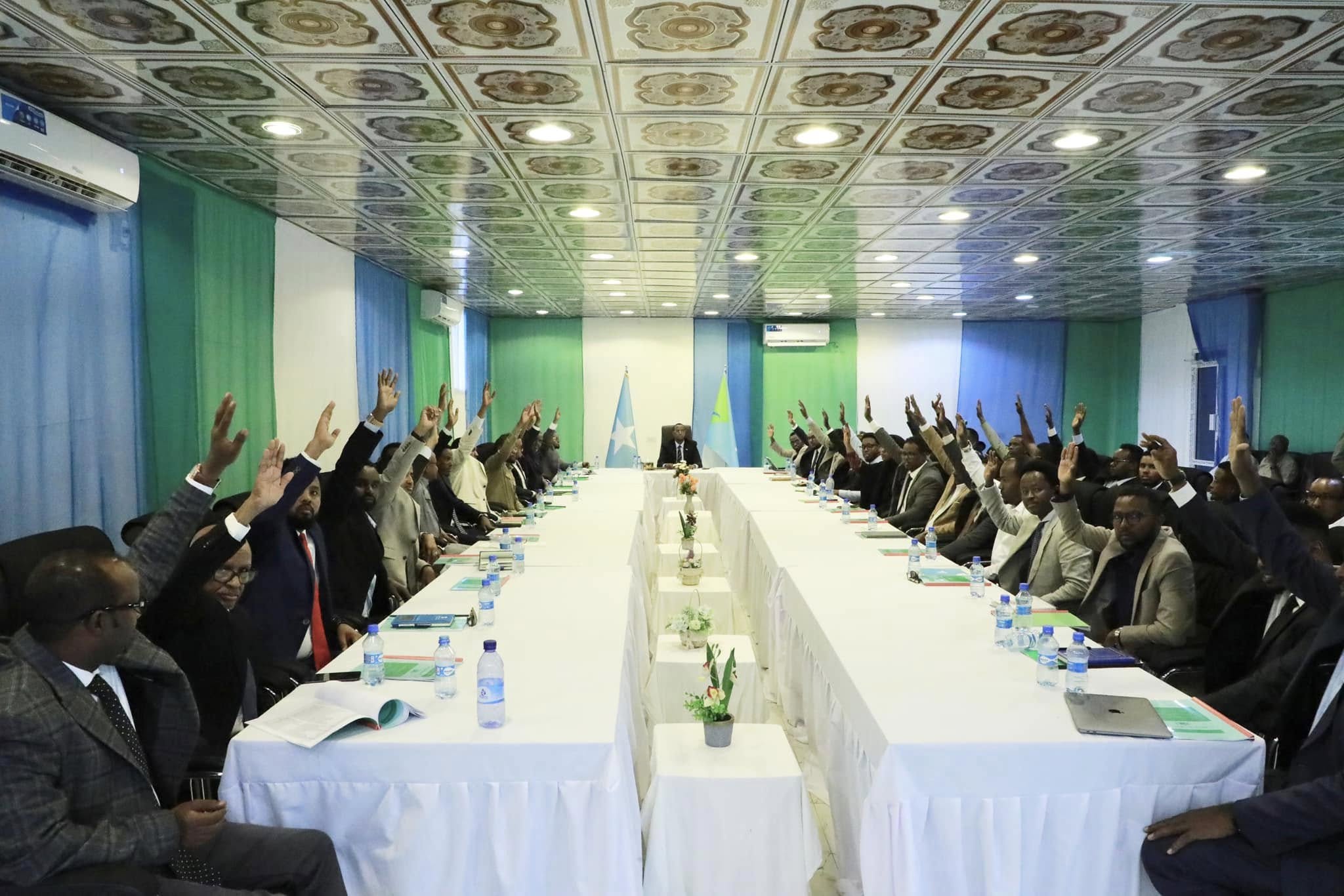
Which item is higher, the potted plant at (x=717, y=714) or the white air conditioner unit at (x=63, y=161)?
the white air conditioner unit at (x=63, y=161)

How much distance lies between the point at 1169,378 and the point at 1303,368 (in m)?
2.83

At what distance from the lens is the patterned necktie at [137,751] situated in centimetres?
195

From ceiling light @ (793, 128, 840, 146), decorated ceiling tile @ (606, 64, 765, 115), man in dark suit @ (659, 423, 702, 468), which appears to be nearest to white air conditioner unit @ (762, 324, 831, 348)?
man in dark suit @ (659, 423, 702, 468)

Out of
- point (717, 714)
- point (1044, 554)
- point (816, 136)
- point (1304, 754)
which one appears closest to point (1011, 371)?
point (1044, 554)

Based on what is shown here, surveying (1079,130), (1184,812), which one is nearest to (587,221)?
(1079,130)

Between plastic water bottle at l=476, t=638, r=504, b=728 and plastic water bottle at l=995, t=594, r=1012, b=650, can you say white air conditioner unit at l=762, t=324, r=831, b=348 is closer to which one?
plastic water bottle at l=995, t=594, r=1012, b=650

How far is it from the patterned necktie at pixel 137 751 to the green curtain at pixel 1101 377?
13.4 meters

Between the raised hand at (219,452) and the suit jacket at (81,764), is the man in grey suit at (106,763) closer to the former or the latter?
the suit jacket at (81,764)

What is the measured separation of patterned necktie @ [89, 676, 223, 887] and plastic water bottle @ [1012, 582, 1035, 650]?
240 cm

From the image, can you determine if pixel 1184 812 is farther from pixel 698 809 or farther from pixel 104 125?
pixel 104 125

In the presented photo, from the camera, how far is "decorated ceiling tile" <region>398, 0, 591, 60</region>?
2.63m

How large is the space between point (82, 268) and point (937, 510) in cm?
552

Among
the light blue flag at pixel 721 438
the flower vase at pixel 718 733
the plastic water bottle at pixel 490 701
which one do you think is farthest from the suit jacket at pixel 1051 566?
the light blue flag at pixel 721 438

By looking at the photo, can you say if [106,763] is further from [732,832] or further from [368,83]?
[368,83]
